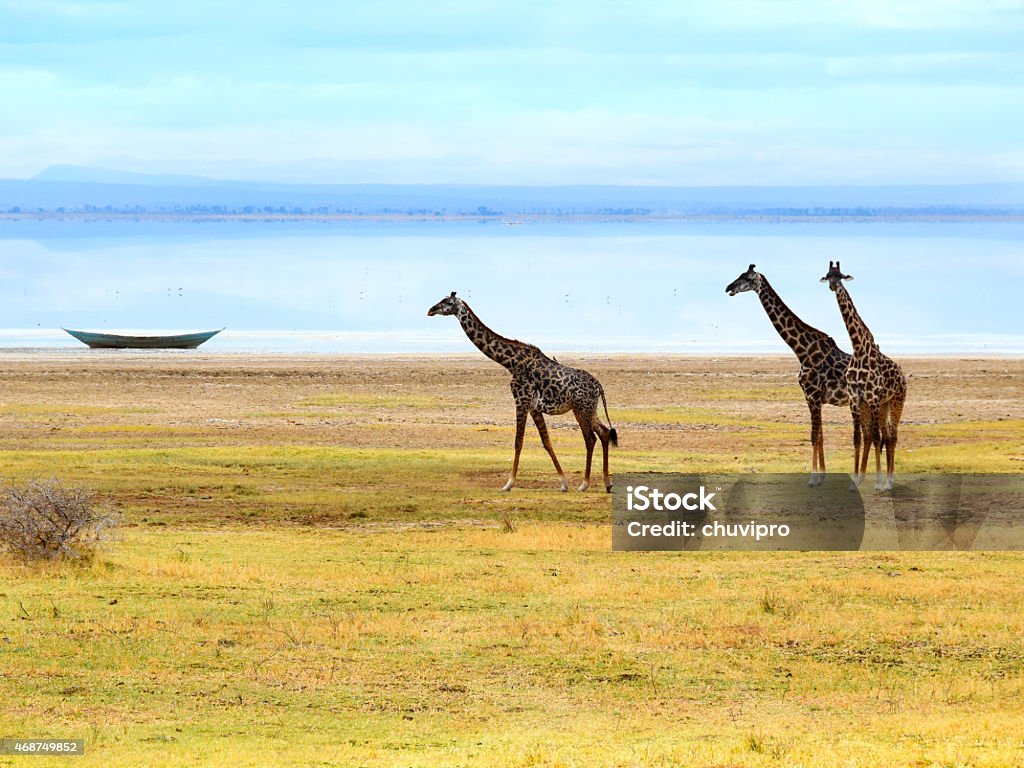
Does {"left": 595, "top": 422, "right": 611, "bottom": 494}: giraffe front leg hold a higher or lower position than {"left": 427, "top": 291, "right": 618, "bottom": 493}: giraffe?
lower

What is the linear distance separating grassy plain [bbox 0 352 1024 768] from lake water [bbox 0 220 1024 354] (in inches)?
1438

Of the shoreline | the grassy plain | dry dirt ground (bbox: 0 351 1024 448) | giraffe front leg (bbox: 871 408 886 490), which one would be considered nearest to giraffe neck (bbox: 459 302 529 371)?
the grassy plain

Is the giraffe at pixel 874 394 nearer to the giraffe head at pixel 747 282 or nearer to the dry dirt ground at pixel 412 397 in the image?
the giraffe head at pixel 747 282

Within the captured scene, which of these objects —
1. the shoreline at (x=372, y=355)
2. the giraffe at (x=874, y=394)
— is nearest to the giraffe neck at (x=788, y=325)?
the giraffe at (x=874, y=394)

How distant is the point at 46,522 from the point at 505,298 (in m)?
93.4

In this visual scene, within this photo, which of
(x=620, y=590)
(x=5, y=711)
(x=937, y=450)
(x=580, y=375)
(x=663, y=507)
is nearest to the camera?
(x=5, y=711)

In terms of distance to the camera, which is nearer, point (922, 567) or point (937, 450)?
point (922, 567)

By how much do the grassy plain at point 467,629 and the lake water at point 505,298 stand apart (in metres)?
36.5

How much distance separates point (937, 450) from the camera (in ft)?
99.1

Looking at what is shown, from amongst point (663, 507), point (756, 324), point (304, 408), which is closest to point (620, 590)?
point (663, 507)

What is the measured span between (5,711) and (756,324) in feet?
249

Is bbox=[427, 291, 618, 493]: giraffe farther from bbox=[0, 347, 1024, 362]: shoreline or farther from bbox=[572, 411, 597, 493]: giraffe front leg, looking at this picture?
bbox=[0, 347, 1024, 362]: shoreline

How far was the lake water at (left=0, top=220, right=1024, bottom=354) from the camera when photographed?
7369cm

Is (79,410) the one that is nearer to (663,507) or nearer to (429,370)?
(429,370)
